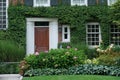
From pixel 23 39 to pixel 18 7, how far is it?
2428 millimetres

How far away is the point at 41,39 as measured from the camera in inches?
1230

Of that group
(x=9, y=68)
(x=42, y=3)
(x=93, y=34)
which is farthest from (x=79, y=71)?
(x=42, y=3)

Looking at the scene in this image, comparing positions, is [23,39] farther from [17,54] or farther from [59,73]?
[59,73]

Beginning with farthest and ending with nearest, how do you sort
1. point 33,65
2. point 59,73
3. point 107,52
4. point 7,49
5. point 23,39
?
1. point 23,39
2. point 7,49
3. point 107,52
4. point 33,65
5. point 59,73

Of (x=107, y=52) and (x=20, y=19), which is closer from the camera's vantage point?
(x=107, y=52)

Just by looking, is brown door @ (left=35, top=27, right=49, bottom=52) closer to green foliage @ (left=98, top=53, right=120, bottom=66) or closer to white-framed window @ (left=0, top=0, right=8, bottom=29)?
white-framed window @ (left=0, top=0, right=8, bottom=29)

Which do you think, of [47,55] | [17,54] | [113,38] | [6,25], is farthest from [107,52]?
[6,25]

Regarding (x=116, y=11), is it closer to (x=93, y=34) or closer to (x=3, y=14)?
(x=93, y=34)

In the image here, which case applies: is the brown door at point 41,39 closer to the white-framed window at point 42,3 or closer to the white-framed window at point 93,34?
the white-framed window at point 42,3

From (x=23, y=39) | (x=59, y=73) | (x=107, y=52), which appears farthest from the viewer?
(x=23, y=39)

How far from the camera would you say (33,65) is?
1792 cm

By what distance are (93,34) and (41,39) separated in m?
3.98

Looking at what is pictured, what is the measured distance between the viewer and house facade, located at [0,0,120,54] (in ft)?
101

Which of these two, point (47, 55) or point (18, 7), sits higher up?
point (18, 7)
